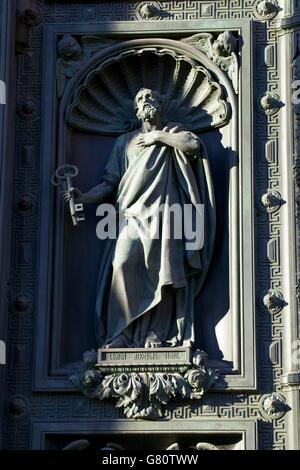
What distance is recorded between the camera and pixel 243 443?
50.8 feet

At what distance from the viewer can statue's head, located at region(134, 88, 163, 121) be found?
16578 mm

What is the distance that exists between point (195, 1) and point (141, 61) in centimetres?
80

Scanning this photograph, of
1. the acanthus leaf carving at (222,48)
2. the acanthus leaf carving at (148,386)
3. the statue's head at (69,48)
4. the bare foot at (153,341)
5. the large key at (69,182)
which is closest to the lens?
the acanthus leaf carving at (148,386)

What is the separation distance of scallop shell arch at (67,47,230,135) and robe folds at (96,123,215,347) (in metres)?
0.41

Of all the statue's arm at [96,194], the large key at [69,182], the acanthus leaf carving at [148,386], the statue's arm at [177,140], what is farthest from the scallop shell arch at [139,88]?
the acanthus leaf carving at [148,386]

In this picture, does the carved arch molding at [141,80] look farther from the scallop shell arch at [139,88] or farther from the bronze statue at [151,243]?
the bronze statue at [151,243]

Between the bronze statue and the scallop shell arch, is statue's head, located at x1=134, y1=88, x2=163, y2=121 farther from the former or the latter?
the scallop shell arch

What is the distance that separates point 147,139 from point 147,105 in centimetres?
36

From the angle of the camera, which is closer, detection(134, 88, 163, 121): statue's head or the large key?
the large key

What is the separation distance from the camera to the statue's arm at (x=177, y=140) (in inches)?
644

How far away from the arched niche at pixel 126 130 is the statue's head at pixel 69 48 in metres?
0.16

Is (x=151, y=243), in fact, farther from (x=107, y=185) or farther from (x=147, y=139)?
(x=147, y=139)

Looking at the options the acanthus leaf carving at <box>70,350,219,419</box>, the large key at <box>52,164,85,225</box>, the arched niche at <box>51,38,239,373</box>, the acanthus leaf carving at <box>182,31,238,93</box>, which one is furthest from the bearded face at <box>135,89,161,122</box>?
the acanthus leaf carving at <box>70,350,219,419</box>

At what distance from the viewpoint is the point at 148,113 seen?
1658 centimetres
